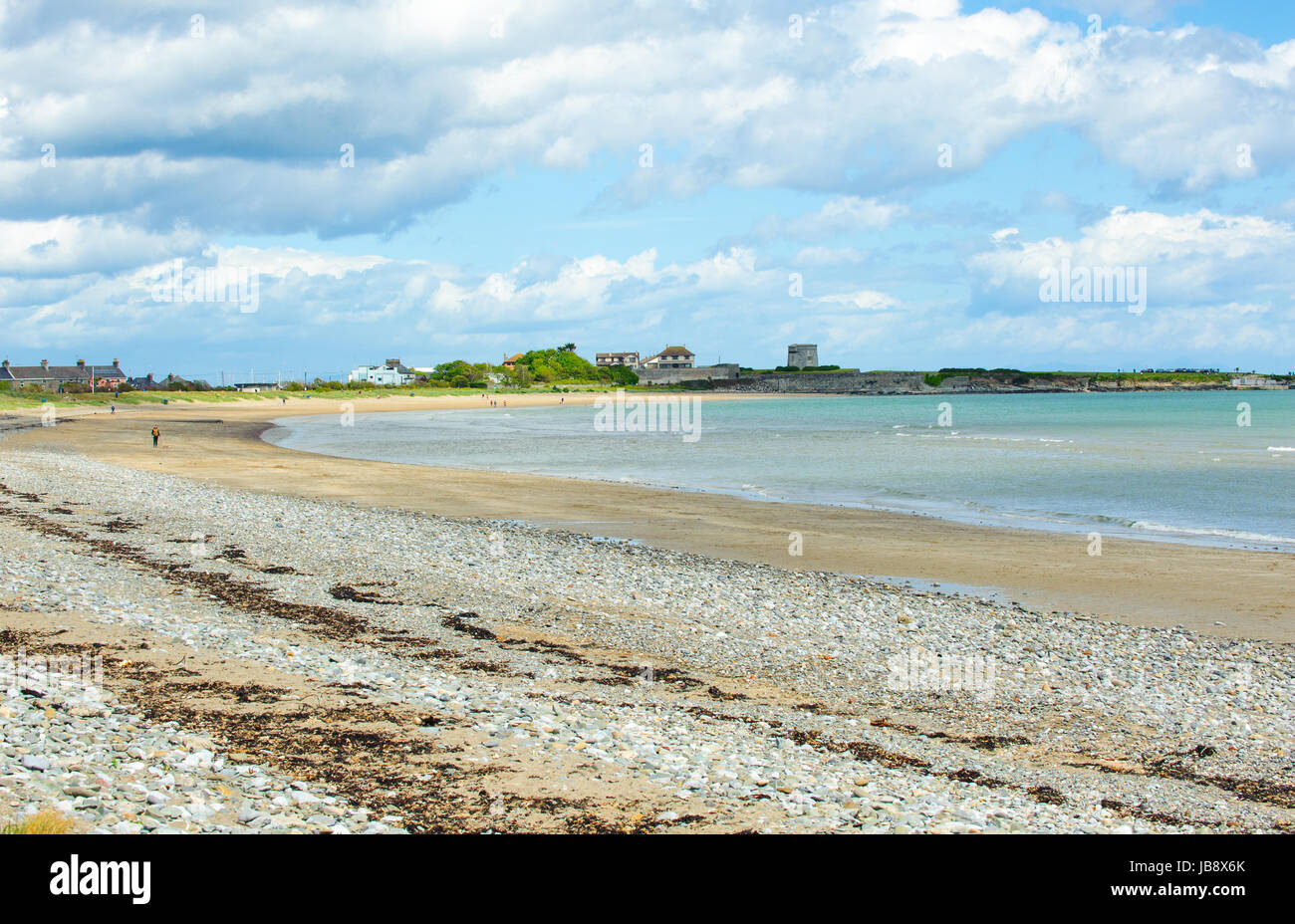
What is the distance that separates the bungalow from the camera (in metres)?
126

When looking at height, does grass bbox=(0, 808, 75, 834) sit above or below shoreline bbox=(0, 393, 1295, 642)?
above

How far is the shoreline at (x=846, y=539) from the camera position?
15641 millimetres

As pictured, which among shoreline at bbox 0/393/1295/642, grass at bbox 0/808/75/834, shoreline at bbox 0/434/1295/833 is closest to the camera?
grass at bbox 0/808/75/834

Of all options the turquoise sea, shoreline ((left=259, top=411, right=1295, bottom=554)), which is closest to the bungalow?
the turquoise sea

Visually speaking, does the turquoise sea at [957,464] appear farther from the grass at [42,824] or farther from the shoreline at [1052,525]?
the grass at [42,824]

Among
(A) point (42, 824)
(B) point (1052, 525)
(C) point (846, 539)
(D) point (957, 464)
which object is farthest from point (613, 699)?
(D) point (957, 464)

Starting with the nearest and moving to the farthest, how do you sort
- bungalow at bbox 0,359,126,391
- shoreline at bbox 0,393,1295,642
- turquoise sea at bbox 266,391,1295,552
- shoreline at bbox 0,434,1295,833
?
shoreline at bbox 0,434,1295,833 → shoreline at bbox 0,393,1295,642 → turquoise sea at bbox 266,391,1295,552 → bungalow at bbox 0,359,126,391

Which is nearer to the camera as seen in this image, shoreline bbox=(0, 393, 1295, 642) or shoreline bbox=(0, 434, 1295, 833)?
shoreline bbox=(0, 434, 1295, 833)

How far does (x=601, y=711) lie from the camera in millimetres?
8719

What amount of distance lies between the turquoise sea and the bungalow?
66.7 meters

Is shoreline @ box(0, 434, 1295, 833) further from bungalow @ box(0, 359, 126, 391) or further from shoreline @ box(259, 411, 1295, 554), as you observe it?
bungalow @ box(0, 359, 126, 391)
